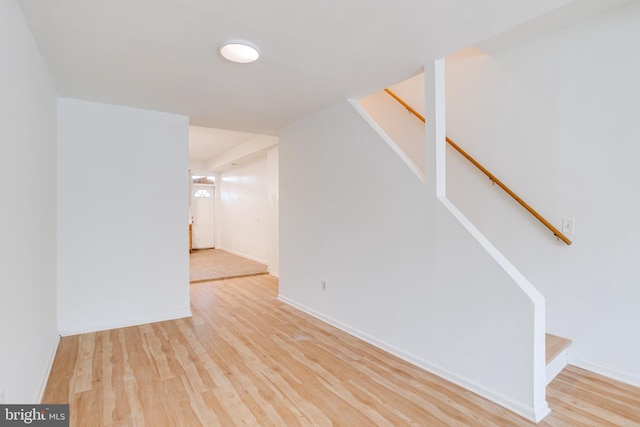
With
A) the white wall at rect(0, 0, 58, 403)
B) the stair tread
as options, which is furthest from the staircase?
the white wall at rect(0, 0, 58, 403)

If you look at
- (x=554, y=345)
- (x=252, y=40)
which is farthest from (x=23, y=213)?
(x=554, y=345)

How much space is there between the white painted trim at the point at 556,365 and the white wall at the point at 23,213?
318 centimetres

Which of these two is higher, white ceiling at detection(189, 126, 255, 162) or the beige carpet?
white ceiling at detection(189, 126, 255, 162)

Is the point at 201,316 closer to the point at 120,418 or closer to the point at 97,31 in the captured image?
the point at 120,418

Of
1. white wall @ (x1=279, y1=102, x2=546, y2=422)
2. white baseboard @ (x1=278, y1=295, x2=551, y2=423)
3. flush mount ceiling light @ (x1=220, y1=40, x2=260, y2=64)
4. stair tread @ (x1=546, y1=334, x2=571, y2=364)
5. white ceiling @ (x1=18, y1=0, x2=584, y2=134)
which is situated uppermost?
white ceiling @ (x1=18, y1=0, x2=584, y2=134)

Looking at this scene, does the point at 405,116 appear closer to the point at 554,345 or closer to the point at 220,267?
the point at 554,345

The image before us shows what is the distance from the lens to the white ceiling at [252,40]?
1.76 meters

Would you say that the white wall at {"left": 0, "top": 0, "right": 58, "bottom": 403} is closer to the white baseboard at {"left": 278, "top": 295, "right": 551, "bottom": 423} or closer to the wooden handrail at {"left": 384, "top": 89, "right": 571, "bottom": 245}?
the white baseboard at {"left": 278, "top": 295, "right": 551, "bottom": 423}

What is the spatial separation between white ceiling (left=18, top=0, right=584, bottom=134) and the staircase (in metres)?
2.25

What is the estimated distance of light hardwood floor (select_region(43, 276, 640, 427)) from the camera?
1.87m

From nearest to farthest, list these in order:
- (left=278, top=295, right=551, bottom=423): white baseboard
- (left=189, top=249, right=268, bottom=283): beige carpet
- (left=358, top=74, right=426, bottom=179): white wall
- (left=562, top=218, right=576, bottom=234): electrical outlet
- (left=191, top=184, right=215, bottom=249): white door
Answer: (left=278, top=295, right=551, bottom=423): white baseboard < (left=562, top=218, right=576, bottom=234): electrical outlet < (left=358, top=74, right=426, bottom=179): white wall < (left=189, top=249, right=268, bottom=283): beige carpet < (left=191, top=184, right=215, bottom=249): white door

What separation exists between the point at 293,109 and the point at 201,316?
2642mm

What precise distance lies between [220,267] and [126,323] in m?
3.26

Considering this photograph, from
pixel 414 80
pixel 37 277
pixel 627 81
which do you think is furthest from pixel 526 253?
pixel 37 277
